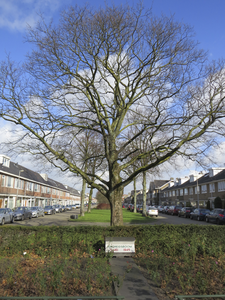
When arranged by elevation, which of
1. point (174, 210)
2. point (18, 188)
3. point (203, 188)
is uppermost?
point (203, 188)

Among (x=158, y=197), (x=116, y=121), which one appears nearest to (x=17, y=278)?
(x=116, y=121)

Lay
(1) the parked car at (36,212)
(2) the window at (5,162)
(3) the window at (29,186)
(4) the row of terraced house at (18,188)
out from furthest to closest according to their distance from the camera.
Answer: (3) the window at (29,186), (2) the window at (5,162), (4) the row of terraced house at (18,188), (1) the parked car at (36,212)

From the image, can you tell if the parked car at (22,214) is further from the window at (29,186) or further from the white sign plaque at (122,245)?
the white sign plaque at (122,245)

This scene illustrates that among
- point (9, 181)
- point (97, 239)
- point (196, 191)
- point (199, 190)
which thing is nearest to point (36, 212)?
point (9, 181)

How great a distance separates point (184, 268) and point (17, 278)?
14.3 ft

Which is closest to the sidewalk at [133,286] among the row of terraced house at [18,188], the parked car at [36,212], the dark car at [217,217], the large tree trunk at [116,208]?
the large tree trunk at [116,208]

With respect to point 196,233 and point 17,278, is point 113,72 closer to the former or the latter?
point 196,233

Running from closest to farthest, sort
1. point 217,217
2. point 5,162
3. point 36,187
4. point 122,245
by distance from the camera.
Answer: point 122,245 < point 217,217 < point 5,162 < point 36,187

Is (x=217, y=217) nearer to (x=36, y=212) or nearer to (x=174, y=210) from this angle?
(x=174, y=210)

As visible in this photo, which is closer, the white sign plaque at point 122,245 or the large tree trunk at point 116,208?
the white sign plaque at point 122,245

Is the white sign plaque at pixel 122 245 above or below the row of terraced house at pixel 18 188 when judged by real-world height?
below

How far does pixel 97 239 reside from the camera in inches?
387

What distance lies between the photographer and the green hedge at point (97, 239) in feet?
30.0

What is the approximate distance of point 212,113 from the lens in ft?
38.2
